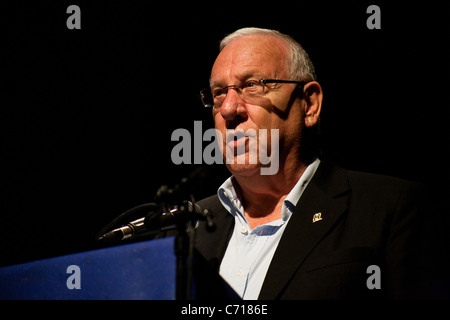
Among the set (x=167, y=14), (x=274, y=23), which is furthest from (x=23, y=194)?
(x=274, y=23)

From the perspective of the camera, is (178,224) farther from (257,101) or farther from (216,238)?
(257,101)

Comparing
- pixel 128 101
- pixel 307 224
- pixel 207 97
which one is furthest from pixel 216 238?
pixel 128 101

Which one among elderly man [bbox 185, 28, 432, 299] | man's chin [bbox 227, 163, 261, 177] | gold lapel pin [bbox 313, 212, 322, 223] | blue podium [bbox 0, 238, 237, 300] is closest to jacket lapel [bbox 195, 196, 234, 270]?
elderly man [bbox 185, 28, 432, 299]

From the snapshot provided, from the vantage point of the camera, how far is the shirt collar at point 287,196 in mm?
2090

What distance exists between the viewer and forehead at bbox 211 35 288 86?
7.50 feet

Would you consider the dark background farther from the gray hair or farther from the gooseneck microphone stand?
the gooseneck microphone stand

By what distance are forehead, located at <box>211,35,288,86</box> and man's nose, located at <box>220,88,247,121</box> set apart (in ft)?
0.38

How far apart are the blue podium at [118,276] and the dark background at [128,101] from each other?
1589mm

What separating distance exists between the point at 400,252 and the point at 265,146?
833mm


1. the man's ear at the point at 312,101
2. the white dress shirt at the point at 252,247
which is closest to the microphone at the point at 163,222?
the white dress shirt at the point at 252,247

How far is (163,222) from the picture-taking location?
140 centimetres

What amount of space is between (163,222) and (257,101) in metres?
1.04

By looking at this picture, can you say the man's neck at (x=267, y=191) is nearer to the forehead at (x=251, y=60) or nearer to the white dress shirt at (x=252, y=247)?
the white dress shirt at (x=252, y=247)
